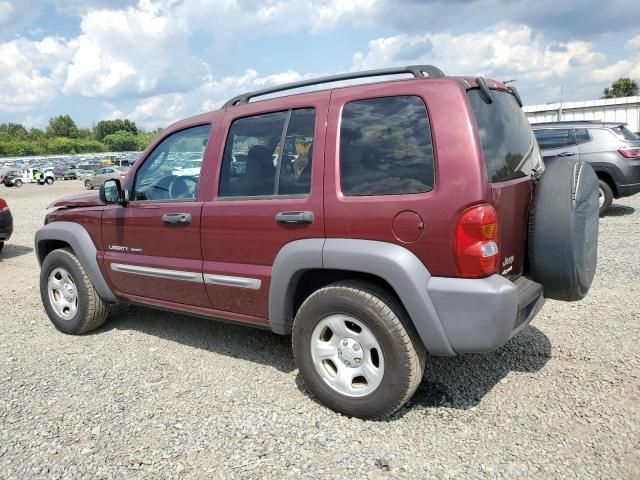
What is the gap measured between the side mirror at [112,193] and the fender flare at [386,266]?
167cm

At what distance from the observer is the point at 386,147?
9.33ft

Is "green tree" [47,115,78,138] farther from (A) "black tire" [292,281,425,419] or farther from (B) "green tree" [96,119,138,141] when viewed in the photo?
(A) "black tire" [292,281,425,419]

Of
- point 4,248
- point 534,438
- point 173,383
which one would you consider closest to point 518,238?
point 534,438

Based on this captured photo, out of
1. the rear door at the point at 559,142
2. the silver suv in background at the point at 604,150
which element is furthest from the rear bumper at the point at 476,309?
the rear door at the point at 559,142

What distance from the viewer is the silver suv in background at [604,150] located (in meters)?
8.92

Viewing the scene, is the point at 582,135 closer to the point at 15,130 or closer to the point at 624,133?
the point at 624,133

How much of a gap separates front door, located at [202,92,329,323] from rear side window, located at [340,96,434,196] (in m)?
0.18

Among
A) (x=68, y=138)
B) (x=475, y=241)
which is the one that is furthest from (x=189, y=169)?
(x=68, y=138)

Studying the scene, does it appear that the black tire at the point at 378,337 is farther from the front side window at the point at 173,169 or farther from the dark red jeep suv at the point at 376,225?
the front side window at the point at 173,169

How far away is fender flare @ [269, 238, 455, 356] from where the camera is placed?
2664 mm

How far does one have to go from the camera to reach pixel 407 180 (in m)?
2.75

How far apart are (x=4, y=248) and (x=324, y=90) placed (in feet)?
29.8

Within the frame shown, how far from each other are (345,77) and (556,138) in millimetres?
7652

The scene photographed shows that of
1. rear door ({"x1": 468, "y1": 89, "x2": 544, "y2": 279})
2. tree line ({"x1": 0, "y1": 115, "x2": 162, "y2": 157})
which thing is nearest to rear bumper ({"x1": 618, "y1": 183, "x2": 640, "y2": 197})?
rear door ({"x1": 468, "y1": 89, "x2": 544, "y2": 279})
